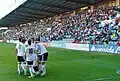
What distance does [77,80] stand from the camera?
1141 centimetres

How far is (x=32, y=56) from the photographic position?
39.7 feet

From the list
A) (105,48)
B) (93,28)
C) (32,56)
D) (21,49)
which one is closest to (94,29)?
(93,28)

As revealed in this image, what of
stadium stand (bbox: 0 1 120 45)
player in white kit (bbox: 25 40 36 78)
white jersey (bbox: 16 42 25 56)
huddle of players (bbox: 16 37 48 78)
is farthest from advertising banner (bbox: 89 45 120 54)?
player in white kit (bbox: 25 40 36 78)

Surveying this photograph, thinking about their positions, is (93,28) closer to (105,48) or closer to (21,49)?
(105,48)

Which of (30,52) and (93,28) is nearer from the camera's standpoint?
(30,52)

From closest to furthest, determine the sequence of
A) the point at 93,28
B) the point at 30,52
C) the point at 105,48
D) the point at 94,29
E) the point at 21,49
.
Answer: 1. the point at 30,52
2. the point at 21,49
3. the point at 105,48
4. the point at 94,29
5. the point at 93,28

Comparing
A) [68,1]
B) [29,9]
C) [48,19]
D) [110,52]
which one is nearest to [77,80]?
[110,52]

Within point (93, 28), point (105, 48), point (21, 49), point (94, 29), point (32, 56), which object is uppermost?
point (93, 28)

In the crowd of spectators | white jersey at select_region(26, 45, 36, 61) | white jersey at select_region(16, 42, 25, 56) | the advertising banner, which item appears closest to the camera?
white jersey at select_region(26, 45, 36, 61)

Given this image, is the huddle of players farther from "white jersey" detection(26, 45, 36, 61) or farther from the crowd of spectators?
the crowd of spectators

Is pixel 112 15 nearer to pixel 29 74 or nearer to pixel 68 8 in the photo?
pixel 68 8

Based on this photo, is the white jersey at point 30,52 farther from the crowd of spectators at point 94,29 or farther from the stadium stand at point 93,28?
the crowd of spectators at point 94,29

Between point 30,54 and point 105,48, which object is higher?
point 30,54

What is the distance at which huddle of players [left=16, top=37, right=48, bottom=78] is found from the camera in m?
12.1
